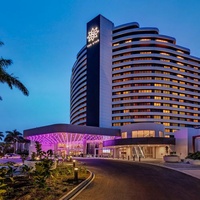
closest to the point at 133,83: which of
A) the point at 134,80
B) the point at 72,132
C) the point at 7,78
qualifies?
the point at 134,80

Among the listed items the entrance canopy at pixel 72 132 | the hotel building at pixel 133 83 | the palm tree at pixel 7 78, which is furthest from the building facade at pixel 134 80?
the palm tree at pixel 7 78

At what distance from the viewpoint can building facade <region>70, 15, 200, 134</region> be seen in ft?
322

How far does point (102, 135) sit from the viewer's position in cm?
7444

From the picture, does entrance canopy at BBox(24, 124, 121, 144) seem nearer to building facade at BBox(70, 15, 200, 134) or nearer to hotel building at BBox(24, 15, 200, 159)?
hotel building at BBox(24, 15, 200, 159)

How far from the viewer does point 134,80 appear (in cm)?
10231

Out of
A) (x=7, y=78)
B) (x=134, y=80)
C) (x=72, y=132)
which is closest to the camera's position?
(x=7, y=78)

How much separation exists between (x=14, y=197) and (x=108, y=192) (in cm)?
473

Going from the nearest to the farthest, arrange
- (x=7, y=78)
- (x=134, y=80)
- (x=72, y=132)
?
1. (x=7, y=78)
2. (x=72, y=132)
3. (x=134, y=80)

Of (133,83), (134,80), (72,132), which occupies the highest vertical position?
(134,80)

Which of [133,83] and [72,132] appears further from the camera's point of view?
[133,83]

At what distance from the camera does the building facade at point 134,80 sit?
98.1 metres

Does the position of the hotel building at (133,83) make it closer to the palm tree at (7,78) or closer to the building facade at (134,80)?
the building facade at (134,80)

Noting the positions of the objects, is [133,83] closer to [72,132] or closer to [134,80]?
[134,80]

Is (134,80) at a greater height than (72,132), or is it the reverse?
(134,80)
